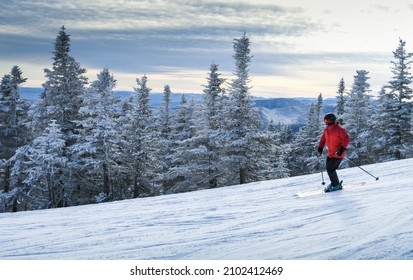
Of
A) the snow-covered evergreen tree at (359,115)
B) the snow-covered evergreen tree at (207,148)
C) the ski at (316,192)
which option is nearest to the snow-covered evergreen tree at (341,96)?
the snow-covered evergreen tree at (359,115)

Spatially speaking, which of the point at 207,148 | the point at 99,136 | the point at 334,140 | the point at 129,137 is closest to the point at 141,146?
the point at 129,137

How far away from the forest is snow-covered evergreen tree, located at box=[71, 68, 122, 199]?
0.08 meters

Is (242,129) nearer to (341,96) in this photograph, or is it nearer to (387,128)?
(387,128)

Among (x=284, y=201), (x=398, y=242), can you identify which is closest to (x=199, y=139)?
(x=284, y=201)

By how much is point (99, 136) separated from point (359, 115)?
23546mm

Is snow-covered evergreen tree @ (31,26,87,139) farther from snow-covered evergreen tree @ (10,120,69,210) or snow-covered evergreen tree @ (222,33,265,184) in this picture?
snow-covered evergreen tree @ (222,33,265,184)

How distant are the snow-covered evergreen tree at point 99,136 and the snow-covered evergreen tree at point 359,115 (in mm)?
20726

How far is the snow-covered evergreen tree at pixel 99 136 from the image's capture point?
28.0m

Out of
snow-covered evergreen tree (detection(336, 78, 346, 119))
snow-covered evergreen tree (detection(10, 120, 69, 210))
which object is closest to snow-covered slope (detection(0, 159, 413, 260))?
snow-covered evergreen tree (detection(10, 120, 69, 210))

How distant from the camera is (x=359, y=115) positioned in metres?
36.0

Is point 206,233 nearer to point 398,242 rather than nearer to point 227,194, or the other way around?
point 398,242

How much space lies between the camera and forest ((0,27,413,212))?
28359 millimetres

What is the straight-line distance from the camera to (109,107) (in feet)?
94.8
